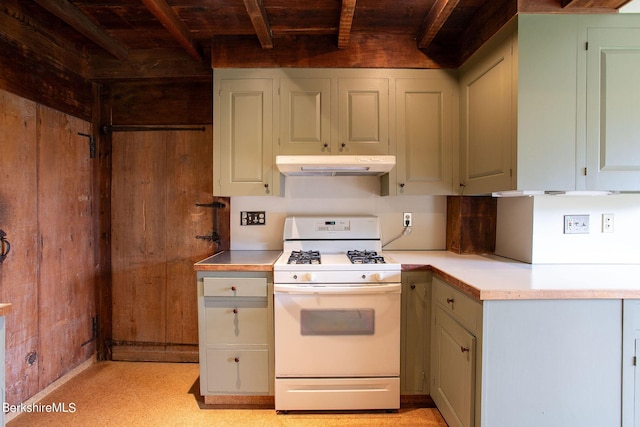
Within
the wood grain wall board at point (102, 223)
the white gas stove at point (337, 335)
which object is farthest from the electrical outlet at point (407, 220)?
the wood grain wall board at point (102, 223)

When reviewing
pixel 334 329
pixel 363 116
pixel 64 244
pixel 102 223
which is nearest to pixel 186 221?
pixel 102 223

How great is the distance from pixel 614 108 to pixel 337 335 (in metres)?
1.87

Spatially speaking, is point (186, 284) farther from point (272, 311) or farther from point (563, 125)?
point (563, 125)

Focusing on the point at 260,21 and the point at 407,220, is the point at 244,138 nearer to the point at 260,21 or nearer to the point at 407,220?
the point at 260,21

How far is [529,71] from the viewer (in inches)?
60.9

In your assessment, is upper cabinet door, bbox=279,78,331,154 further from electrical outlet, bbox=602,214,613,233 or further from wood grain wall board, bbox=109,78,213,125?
electrical outlet, bbox=602,214,613,233

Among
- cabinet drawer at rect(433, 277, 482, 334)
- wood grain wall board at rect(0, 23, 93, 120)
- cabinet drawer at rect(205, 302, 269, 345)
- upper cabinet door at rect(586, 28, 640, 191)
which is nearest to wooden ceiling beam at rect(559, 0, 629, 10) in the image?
upper cabinet door at rect(586, 28, 640, 191)

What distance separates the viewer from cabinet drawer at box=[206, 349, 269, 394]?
183 centimetres

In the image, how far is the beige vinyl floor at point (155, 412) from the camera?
5.73ft

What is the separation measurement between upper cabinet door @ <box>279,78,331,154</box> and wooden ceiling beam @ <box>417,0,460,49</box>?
26.4 inches

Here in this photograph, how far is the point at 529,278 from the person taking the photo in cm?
147

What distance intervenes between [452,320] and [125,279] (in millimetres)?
2402

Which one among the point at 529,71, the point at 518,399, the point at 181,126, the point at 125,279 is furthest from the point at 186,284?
the point at 529,71

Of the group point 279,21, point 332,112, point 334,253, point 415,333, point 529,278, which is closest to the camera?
point 529,278
